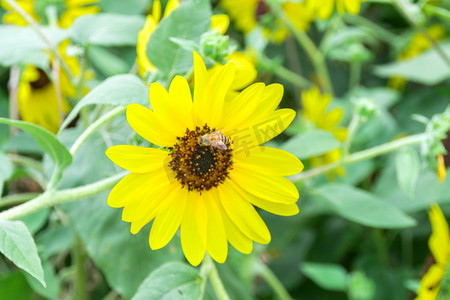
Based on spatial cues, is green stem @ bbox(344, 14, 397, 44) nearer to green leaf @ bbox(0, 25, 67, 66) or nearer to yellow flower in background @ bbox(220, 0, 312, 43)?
yellow flower in background @ bbox(220, 0, 312, 43)

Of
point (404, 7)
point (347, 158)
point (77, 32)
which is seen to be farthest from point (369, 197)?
point (77, 32)

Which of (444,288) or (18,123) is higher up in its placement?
(18,123)

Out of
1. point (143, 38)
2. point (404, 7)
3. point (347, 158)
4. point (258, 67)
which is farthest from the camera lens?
point (258, 67)

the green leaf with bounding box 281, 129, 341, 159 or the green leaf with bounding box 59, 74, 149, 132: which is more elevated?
the green leaf with bounding box 59, 74, 149, 132

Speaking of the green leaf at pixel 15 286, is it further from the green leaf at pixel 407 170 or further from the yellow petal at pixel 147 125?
the green leaf at pixel 407 170

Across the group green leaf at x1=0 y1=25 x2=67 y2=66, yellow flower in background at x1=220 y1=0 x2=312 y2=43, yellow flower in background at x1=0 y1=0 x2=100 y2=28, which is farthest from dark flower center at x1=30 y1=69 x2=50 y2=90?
yellow flower in background at x1=220 y1=0 x2=312 y2=43

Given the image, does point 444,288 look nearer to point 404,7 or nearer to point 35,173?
point 404,7

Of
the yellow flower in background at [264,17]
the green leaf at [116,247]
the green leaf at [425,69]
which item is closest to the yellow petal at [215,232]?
the green leaf at [116,247]
